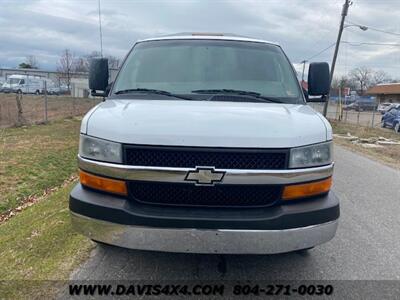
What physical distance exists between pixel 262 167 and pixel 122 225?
109 centimetres

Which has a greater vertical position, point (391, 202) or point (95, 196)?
point (95, 196)

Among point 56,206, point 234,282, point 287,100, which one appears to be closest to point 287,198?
point 234,282

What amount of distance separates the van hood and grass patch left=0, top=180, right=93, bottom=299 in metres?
1.33

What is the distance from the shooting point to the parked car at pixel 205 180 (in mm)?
2695

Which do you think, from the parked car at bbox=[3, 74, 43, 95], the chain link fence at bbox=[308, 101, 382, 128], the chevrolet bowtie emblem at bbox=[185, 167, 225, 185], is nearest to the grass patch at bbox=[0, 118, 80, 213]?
the chevrolet bowtie emblem at bbox=[185, 167, 225, 185]

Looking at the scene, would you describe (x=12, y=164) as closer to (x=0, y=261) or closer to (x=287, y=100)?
(x=0, y=261)

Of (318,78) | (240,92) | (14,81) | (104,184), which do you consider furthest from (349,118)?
(14,81)

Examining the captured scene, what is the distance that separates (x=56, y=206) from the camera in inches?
201

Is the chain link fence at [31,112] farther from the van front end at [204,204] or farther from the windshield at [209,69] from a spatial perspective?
the van front end at [204,204]

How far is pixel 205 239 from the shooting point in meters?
2.69

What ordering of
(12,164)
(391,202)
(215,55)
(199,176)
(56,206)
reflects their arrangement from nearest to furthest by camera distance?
1. (199,176)
2. (215,55)
3. (56,206)
4. (391,202)
5. (12,164)

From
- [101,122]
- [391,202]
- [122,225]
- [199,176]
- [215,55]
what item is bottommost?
[391,202]

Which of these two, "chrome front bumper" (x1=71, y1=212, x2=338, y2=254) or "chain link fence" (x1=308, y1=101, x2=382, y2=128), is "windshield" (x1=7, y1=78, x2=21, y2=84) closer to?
"chain link fence" (x1=308, y1=101, x2=382, y2=128)

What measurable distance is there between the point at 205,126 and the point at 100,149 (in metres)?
0.80
